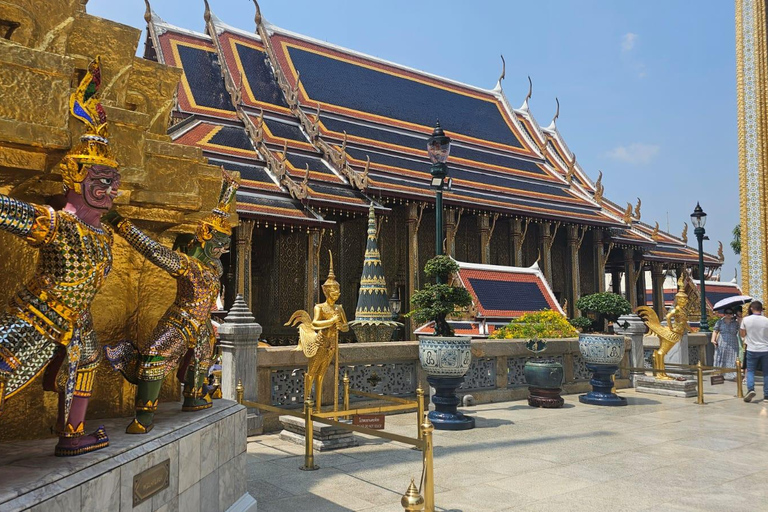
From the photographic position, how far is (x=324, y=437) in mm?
5906

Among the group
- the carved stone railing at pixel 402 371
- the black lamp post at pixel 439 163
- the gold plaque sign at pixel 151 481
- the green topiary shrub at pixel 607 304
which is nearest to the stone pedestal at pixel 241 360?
the carved stone railing at pixel 402 371

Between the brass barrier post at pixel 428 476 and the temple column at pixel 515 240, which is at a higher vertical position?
the temple column at pixel 515 240

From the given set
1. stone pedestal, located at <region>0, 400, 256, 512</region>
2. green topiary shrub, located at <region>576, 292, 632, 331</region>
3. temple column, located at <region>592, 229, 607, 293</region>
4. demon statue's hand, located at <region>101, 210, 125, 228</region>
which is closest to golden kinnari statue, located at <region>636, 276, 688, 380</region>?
green topiary shrub, located at <region>576, 292, 632, 331</region>

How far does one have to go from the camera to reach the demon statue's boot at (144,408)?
8.76 feet

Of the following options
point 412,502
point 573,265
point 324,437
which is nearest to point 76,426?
point 412,502

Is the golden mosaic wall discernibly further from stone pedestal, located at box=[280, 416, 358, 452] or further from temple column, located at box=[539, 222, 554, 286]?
temple column, located at box=[539, 222, 554, 286]

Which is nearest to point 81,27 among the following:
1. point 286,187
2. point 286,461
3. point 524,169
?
→ point 286,461

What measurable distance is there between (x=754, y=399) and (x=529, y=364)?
407 centimetres

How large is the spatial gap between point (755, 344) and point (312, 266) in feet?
35.4

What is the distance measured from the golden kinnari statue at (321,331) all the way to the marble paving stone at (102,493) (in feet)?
11.9

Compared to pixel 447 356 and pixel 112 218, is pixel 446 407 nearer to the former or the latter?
pixel 447 356

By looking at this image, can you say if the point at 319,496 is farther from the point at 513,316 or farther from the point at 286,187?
the point at 286,187

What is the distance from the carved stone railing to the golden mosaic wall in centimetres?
339

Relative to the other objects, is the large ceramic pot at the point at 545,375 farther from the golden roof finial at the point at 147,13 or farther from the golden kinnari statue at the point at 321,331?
the golden roof finial at the point at 147,13
